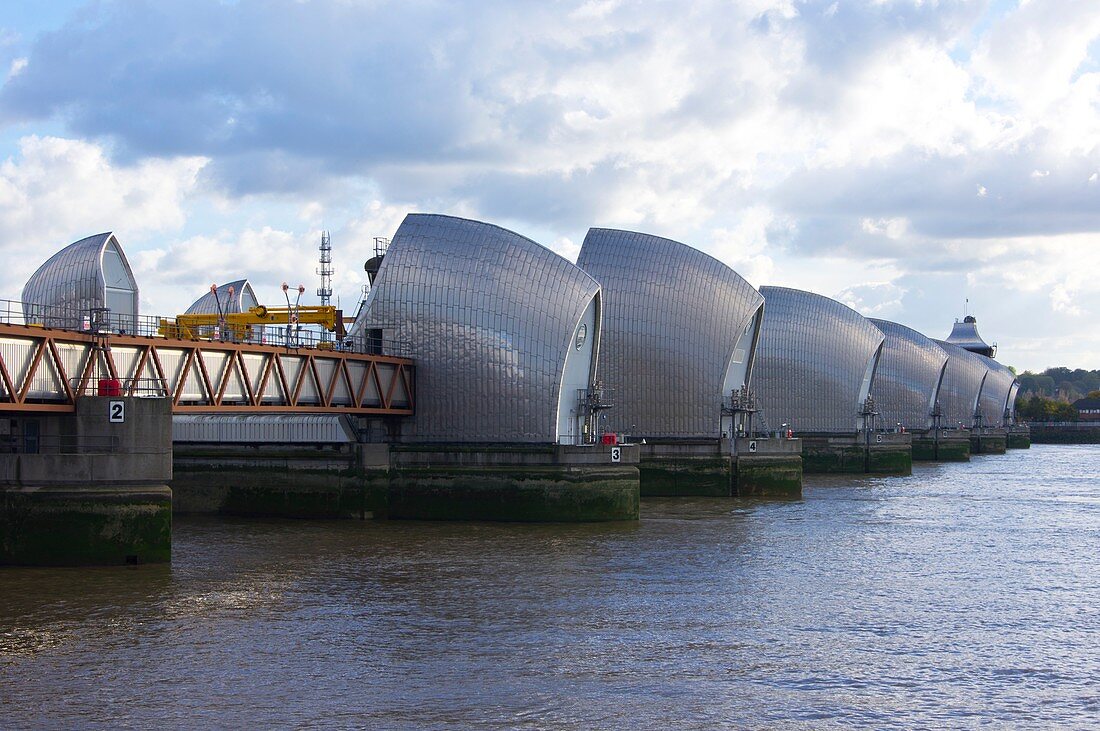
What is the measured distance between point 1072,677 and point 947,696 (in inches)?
129

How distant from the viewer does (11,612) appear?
2900 centimetres

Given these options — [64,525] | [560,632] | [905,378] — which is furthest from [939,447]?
[560,632]

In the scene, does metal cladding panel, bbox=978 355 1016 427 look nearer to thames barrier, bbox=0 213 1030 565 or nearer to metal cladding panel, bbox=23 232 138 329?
thames barrier, bbox=0 213 1030 565

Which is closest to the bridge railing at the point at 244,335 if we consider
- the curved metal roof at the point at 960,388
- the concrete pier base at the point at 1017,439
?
the curved metal roof at the point at 960,388

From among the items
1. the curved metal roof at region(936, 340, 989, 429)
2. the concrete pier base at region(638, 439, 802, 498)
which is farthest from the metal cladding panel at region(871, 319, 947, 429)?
the concrete pier base at region(638, 439, 802, 498)

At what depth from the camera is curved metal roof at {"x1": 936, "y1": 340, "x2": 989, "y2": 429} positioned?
141188mm

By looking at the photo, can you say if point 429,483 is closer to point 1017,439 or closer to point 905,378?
point 905,378

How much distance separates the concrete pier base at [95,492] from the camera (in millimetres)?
34375

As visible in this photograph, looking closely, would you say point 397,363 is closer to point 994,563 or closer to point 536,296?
point 536,296

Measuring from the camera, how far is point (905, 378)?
392ft

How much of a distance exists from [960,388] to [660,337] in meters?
87.4

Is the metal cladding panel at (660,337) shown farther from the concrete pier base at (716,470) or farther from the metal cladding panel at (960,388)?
the metal cladding panel at (960,388)

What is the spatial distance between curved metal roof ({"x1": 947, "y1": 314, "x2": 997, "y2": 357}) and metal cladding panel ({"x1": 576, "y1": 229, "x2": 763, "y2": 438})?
132 metres

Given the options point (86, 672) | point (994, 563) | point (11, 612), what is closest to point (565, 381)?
point (994, 563)
